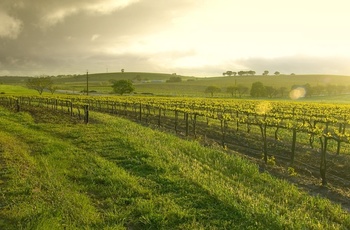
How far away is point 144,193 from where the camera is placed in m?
9.61

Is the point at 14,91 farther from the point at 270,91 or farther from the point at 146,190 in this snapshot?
the point at 146,190

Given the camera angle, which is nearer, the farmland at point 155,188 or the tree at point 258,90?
the farmland at point 155,188

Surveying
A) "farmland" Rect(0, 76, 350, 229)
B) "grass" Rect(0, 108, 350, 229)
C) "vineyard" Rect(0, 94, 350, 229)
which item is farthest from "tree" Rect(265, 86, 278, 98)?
"grass" Rect(0, 108, 350, 229)

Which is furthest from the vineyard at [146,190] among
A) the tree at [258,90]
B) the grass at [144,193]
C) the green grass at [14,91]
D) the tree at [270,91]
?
the tree at [270,91]

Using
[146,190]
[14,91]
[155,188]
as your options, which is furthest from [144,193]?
[14,91]

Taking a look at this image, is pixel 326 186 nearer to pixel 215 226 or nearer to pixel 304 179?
pixel 304 179

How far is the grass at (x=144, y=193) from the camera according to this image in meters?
7.75

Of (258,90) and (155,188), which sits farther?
(258,90)

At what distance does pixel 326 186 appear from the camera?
11.9 m

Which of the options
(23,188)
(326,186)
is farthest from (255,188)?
(23,188)

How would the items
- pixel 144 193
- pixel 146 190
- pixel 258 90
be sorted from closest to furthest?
pixel 144 193, pixel 146 190, pixel 258 90

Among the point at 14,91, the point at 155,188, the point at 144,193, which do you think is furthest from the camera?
the point at 14,91

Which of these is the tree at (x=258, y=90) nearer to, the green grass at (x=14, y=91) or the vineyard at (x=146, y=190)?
the green grass at (x=14, y=91)

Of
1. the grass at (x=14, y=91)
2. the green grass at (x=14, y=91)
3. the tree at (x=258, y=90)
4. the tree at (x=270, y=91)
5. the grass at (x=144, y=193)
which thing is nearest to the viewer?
the grass at (x=144, y=193)
